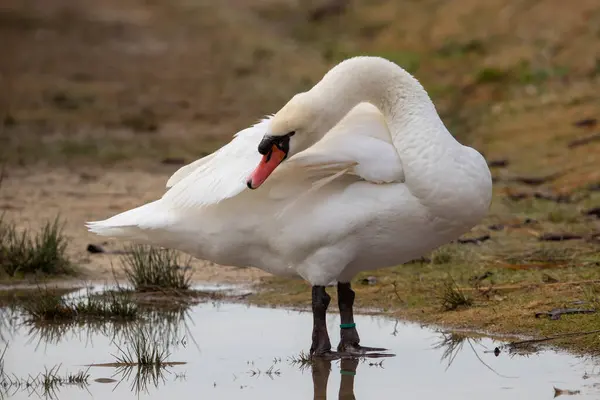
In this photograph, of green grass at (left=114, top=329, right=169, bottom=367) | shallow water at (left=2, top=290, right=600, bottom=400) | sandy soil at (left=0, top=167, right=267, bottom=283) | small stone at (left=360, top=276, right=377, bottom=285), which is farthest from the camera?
sandy soil at (left=0, top=167, right=267, bottom=283)

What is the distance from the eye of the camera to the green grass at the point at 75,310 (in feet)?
26.2

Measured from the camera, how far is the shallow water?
6.10 m

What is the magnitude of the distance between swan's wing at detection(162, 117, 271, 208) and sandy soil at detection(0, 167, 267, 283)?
241cm

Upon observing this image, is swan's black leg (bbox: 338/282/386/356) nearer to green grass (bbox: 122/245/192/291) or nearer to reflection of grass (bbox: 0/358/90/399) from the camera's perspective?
reflection of grass (bbox: 0/358/90/399)

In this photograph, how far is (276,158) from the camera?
6.74 m

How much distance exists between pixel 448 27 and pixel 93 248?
42.4 ft

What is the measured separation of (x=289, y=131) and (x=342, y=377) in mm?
1347

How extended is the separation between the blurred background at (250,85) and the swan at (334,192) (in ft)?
10.5

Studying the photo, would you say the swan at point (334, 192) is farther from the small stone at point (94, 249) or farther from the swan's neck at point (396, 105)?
the small stone at point (94, 249)

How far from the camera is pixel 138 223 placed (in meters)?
7.24

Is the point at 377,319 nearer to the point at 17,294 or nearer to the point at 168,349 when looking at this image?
the point at 168,349

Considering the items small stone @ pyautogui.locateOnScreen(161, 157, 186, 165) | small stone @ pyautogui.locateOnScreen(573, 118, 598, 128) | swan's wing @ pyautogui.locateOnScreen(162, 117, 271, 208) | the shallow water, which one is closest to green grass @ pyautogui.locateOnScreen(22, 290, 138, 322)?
the shallow water

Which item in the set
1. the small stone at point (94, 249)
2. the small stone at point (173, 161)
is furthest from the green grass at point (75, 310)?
the small stone at point (173, 161)

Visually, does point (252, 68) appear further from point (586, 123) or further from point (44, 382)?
point (44, 382)
